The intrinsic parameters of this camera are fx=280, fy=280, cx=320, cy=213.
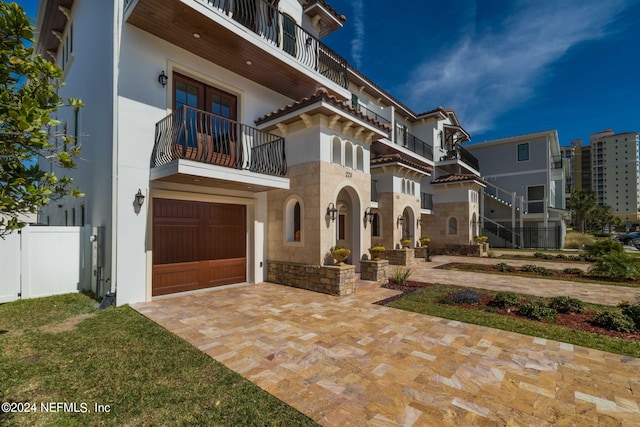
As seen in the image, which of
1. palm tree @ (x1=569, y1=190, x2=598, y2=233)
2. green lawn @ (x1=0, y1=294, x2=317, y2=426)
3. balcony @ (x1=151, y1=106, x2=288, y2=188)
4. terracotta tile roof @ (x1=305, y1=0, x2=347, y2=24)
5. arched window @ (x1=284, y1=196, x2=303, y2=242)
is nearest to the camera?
green lawn @ (x1=0, y1=294, x2=317, y2=426)

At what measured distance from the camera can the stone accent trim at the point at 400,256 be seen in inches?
571

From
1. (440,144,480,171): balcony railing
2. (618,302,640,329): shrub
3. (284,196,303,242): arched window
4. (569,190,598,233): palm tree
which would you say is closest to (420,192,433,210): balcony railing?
(440,144,480,171): balcony railing

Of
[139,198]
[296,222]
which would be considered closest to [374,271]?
[296,222]

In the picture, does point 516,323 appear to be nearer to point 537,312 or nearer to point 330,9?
point 537,312

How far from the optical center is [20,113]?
2320 mm

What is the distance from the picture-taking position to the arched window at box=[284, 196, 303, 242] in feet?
32.1

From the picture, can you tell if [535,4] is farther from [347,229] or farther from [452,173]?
[452,173]

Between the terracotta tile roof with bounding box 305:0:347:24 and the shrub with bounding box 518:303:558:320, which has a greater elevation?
the terracotta tile roof with bounding box 305:0:347:24

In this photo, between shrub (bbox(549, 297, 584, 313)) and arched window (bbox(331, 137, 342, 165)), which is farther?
arched window (bbox(331, 137, 342, 165))

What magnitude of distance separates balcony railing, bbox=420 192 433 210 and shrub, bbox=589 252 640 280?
966 cm

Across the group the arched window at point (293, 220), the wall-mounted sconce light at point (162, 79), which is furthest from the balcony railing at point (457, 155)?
the wall-mounted sconce light at point (162, 79)

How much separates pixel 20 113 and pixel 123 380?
3364mm

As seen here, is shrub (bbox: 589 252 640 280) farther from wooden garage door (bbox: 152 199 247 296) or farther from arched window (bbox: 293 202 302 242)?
wooden garage door (bbox: 152 199 247 296)

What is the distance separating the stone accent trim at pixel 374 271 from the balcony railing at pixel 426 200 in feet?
36.5
